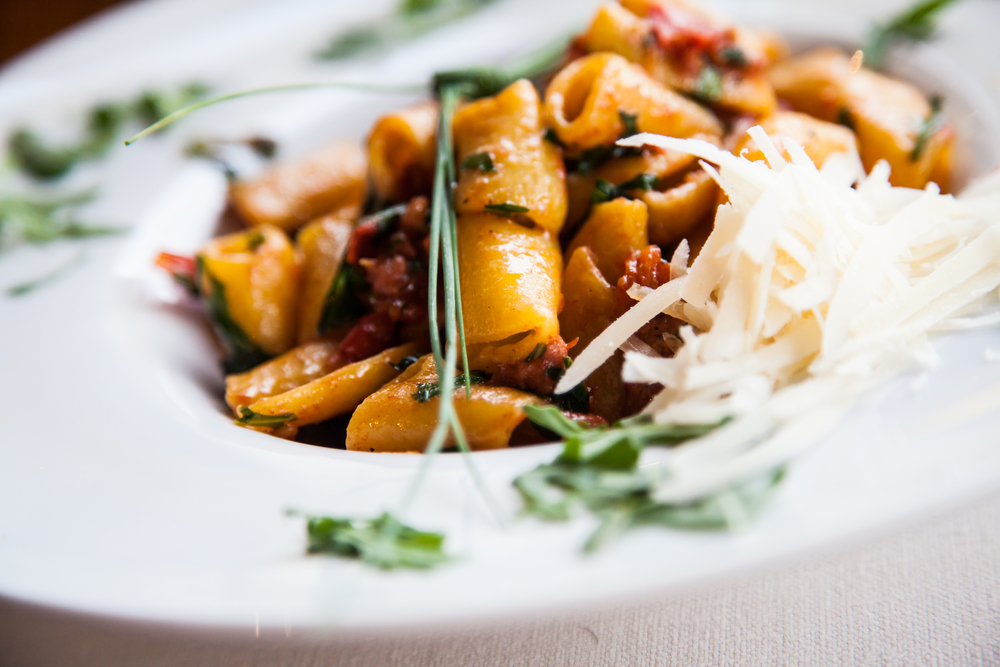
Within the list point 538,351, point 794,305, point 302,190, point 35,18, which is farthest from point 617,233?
point 35,18

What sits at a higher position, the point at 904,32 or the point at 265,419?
the point at 904,32

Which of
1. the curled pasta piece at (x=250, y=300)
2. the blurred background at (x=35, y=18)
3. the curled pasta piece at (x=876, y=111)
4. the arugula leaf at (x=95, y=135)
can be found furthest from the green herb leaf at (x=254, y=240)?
the blurred background at (x=35, y=18)

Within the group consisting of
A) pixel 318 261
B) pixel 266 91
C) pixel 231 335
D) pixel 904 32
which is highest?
pixel 266 91

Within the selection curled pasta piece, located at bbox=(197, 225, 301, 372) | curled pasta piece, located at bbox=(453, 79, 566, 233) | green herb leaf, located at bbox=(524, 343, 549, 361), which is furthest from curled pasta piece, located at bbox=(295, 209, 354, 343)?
green herb leaf, located at bbox=(524, 343, 549, 361)

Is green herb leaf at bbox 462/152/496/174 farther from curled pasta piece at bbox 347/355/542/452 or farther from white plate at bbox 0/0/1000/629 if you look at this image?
white plate at bbox 0/0/1000/629

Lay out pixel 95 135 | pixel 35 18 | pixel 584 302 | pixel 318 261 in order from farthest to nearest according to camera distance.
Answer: pixel 35 18 < pixel 95 135 < pixel 318 261 < pixel 584 302

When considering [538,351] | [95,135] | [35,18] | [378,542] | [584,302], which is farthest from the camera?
[35,18]

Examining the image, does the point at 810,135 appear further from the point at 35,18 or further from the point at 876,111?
the point at 35,18
